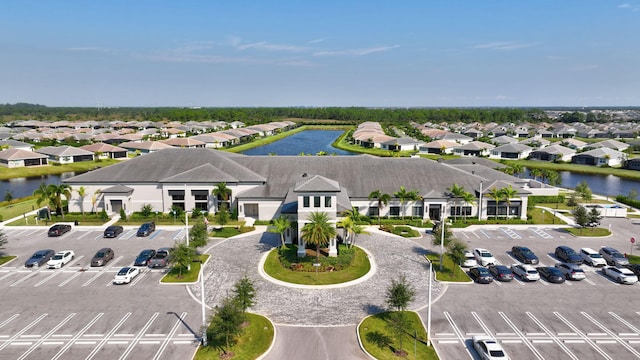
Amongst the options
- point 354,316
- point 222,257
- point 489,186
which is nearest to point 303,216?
point 222,257

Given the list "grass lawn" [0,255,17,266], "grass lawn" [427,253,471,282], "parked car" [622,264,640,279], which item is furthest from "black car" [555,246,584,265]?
"grass lawn" [0,255,17,266]

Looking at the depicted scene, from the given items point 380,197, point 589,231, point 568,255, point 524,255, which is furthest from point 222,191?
point 589,231

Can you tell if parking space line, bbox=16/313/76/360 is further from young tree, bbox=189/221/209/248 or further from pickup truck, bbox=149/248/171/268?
young tree, bbox=189/221/209/248

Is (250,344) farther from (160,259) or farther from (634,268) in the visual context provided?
(634,268)

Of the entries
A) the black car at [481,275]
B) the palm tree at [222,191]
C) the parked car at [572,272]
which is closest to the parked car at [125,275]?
the palm tree at [222,191]

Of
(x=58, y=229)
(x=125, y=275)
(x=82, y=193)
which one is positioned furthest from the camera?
(x=82, y=193)

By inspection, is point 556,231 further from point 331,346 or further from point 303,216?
point 331,346
